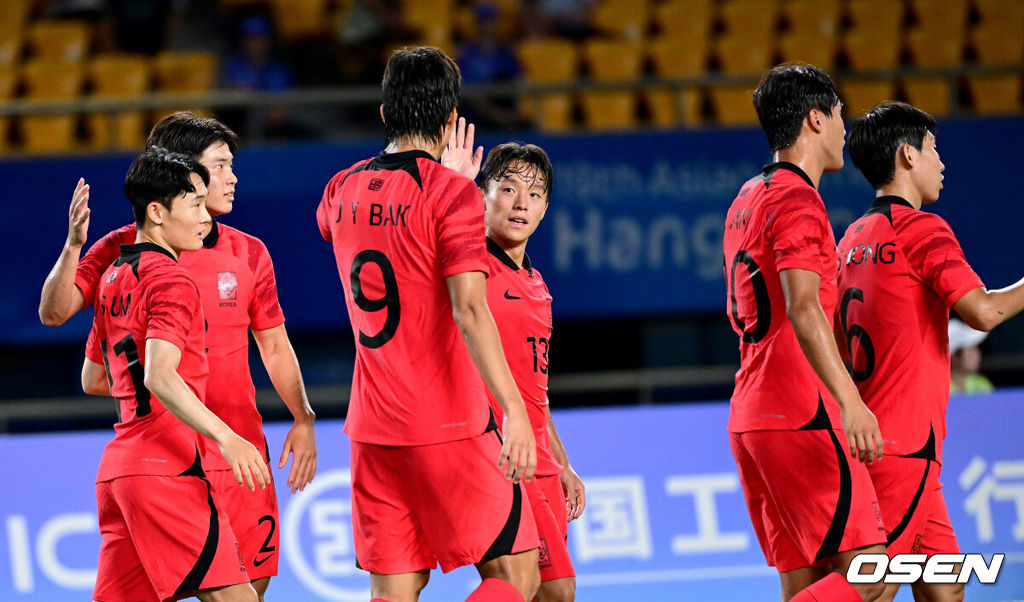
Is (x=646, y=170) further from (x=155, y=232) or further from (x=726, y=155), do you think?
(x=155, y=232)

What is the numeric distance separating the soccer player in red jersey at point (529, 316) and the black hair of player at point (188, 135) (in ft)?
3.25

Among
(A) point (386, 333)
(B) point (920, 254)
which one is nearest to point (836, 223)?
(B) point (920, 254)

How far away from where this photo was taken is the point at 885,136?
182 inches

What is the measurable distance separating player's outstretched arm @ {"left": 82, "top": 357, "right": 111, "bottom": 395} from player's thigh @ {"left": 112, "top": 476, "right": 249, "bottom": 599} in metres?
0.65

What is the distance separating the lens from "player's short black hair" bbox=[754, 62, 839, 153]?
14.4ft

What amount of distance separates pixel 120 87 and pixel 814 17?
21.4 feet

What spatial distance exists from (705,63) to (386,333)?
26.7 feet

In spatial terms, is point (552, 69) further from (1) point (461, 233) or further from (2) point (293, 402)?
(1) point (461, 233)

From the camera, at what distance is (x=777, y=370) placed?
14.0 ft

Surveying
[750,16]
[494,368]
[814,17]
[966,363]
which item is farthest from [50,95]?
[494,368]

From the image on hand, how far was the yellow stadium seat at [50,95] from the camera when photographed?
34.9 ft

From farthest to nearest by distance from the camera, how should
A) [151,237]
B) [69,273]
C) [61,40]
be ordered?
[61,40] < [69,273] < [151,237]

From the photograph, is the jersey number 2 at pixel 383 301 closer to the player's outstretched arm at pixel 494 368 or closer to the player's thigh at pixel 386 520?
the player's outstretched arm at pixel 494 368

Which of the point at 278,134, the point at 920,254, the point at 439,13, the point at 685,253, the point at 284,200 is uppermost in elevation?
the point at 439,13
